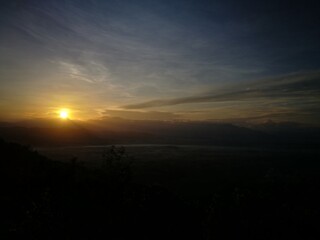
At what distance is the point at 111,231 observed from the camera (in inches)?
961

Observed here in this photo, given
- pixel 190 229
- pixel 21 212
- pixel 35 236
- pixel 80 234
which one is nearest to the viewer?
pixel 35 236

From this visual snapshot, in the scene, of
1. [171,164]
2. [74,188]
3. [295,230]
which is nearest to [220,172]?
[171,164]

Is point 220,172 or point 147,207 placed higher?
point 147,207

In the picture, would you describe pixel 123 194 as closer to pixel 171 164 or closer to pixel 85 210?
pixel 85 210

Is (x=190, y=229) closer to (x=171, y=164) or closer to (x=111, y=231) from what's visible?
(x=111, y=231)

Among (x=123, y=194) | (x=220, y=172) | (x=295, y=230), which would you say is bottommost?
(x=220, y=172)

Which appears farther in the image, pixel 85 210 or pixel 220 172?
pixel 220 172

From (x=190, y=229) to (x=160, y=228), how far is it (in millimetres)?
2943

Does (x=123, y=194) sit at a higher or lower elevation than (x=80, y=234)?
higher

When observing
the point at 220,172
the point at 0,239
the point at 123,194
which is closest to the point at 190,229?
the point at 123,194

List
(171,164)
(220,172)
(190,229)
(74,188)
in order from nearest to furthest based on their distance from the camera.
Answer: (190,229)
(74,188)
(220,172)
(171,164)

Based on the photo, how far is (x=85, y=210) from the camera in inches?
1071

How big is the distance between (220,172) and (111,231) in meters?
112

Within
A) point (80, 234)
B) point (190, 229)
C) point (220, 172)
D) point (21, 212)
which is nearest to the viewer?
point (80, 234)
